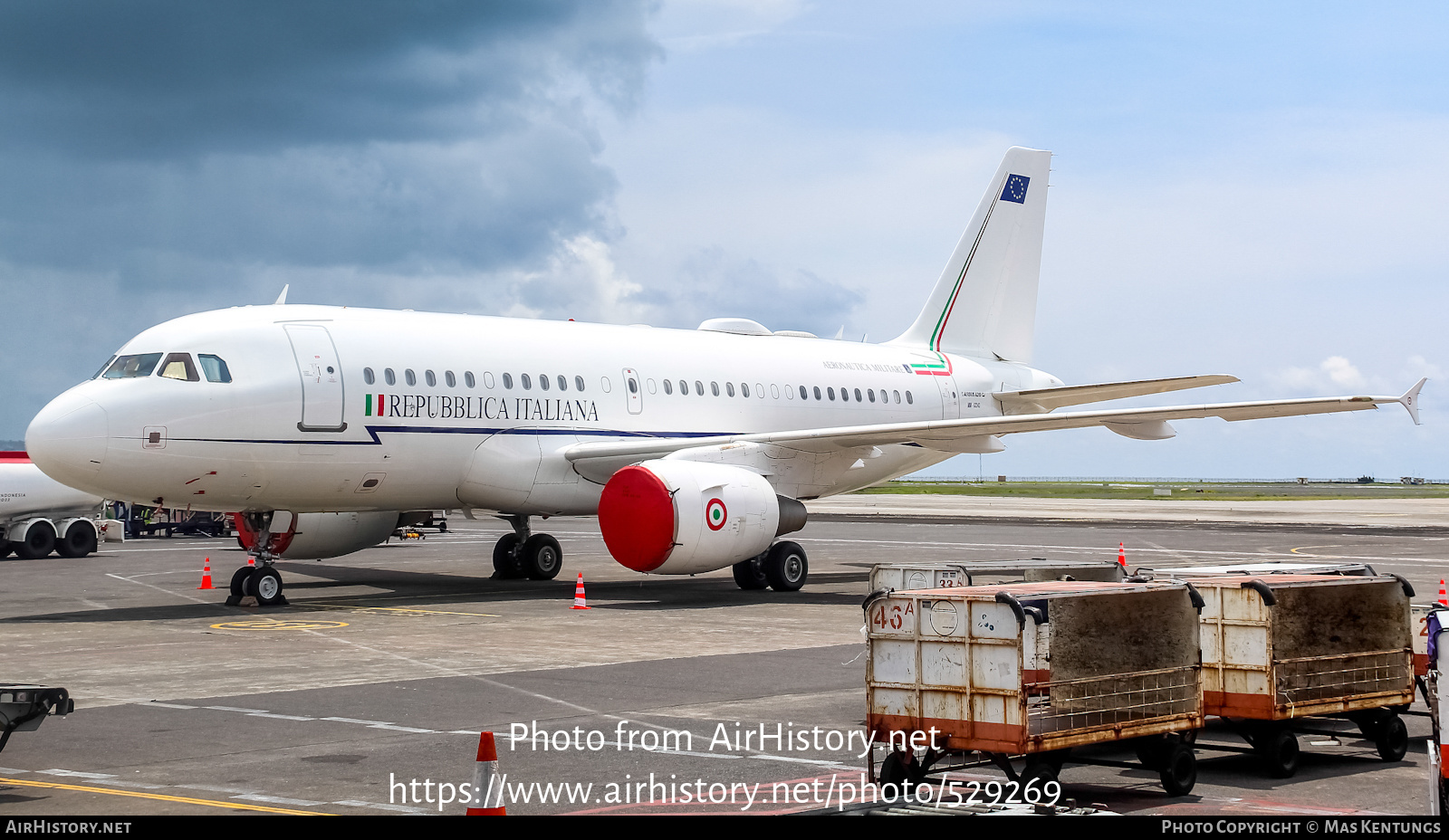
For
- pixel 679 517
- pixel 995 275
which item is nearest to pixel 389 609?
pixel 679 517

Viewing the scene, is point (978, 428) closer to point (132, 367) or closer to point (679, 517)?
point (679, 517)

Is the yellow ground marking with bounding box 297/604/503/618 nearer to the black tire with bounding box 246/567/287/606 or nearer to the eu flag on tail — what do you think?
the black tire with bounding box 246/567/287/606

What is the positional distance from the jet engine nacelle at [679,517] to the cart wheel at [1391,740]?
11781 millimetres

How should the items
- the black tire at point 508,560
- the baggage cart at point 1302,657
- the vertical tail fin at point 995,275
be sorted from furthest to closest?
1. the vertical tail fin at point 995,275
2. the black tire at point 508,560
3. the baggage cart at point 1302,657

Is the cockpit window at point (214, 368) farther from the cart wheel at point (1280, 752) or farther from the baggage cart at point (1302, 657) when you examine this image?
the cart wheel at point (1280, 752)

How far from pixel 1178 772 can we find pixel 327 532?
18.7m

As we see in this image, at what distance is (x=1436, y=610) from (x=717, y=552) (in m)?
13.0

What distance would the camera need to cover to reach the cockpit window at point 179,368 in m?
19.1

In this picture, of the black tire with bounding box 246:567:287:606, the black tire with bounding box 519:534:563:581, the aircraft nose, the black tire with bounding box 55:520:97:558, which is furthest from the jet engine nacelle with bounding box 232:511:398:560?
the black tire with bounding box 55:520:97:558

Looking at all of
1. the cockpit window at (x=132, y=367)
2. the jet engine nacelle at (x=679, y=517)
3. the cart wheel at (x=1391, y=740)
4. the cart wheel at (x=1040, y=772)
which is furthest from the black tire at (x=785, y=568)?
the cart wheel at (x=1040, y=772)

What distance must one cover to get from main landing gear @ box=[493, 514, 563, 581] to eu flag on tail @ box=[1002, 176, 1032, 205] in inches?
519

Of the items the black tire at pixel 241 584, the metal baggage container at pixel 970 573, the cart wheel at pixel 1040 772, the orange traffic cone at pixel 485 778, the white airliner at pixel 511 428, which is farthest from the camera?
the black tire at pixel 241 584

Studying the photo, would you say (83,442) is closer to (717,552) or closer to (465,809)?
(717,552)
